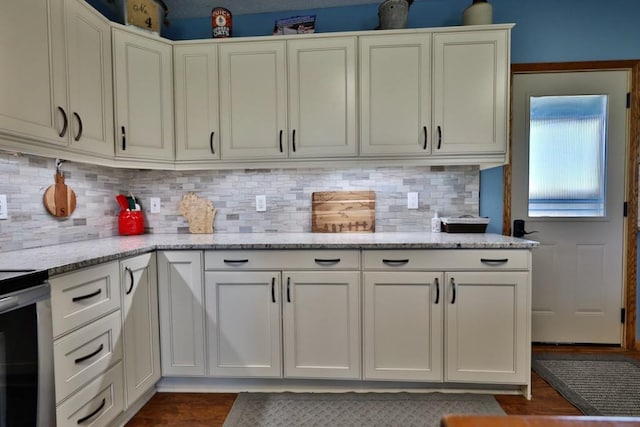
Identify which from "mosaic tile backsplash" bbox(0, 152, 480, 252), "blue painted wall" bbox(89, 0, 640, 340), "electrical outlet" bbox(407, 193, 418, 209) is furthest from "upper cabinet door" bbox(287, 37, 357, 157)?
"electrical outlet" bbox(407, 193, 418, 209)

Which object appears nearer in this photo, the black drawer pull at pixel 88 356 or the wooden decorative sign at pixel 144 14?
the black drawer pull at pixel 88 356

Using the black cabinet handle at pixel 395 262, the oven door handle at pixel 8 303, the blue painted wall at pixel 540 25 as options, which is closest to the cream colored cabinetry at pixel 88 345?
the oven door handle at pixel 8 303

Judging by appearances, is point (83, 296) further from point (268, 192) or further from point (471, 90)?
point (471, 90)

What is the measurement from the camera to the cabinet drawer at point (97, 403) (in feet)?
4.40

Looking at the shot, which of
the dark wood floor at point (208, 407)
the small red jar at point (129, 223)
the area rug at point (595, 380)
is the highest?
the small red jar at point (129, 223)

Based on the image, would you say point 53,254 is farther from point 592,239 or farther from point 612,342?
point 612,342

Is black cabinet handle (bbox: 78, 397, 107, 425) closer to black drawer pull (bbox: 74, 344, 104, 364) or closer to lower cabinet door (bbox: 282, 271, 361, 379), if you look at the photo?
black drawer pull (bbox: 74, 344, 104, 364)

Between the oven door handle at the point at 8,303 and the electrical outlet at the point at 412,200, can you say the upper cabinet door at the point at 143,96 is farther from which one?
the electrical outlet at the point at 412,200

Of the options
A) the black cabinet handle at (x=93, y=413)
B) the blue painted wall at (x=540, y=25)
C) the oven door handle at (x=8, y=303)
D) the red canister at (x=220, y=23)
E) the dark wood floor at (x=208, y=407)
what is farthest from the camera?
the blue painted wall at (x=540, y=25)

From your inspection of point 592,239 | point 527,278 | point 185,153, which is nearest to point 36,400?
point 185,153

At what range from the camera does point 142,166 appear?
2.19 metres

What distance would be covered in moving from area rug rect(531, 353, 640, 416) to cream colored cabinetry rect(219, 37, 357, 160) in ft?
6.42

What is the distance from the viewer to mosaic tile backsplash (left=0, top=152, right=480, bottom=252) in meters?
2.37

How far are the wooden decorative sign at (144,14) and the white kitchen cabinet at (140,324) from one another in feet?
4.96
